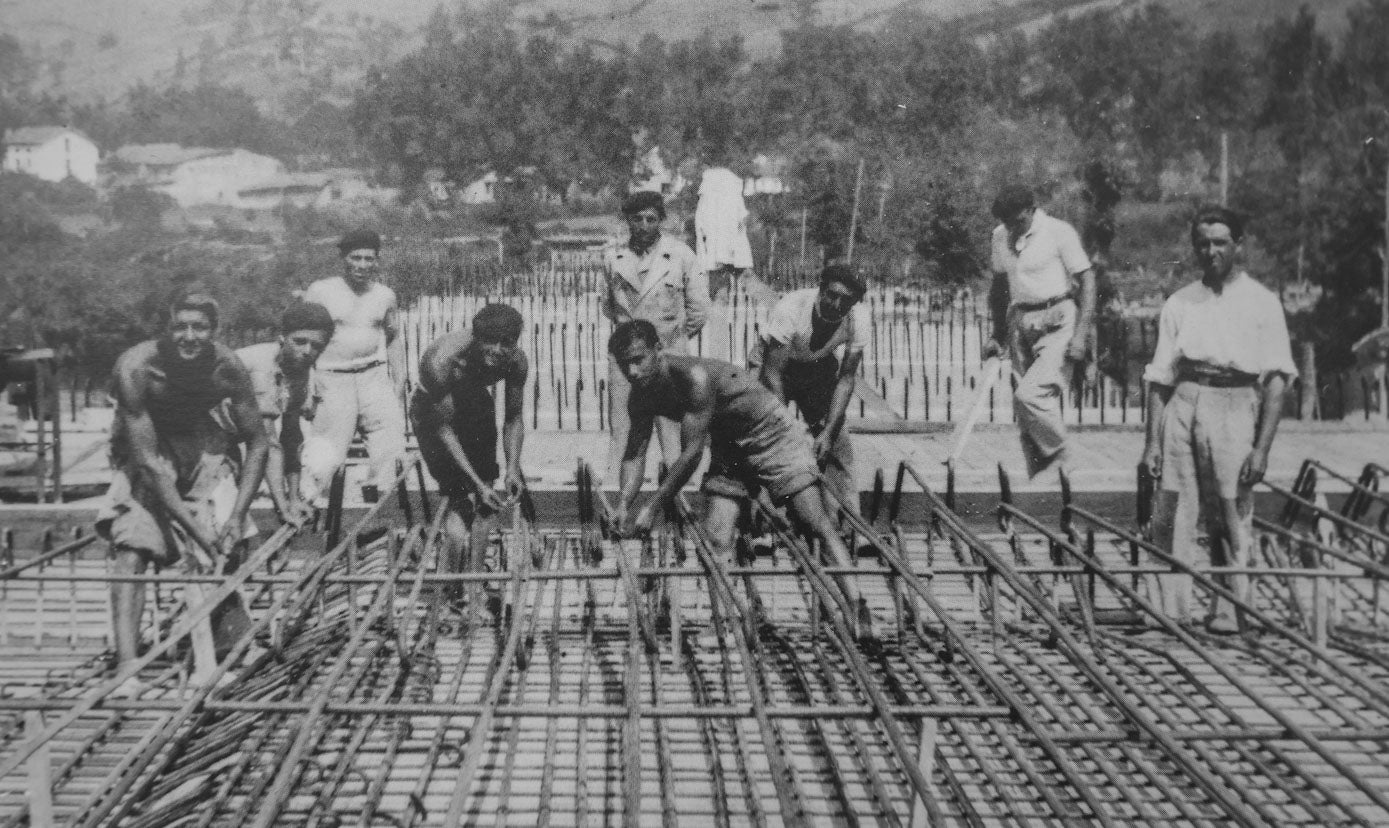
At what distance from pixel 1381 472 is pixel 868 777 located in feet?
8.83

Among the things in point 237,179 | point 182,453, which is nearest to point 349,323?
point 182,453

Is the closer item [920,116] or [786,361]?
[786,361]

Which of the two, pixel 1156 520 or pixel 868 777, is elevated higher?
pixel 1156 520

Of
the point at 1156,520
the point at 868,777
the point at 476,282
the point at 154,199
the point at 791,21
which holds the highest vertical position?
the point at 791,21

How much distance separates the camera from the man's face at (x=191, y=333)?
385cm

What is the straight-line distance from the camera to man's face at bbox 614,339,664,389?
361cm

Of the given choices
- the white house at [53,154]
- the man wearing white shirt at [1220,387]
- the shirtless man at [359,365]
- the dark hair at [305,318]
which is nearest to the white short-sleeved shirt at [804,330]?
the man wearing white shirt at [1220,387]

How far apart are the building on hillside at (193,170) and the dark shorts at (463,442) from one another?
1201mm

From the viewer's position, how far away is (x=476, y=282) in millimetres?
4566

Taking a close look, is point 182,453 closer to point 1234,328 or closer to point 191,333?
point 191,333

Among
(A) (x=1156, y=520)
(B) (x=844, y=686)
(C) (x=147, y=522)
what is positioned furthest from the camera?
(A) (x=1156, y=520)

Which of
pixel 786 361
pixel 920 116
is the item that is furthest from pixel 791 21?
pixel 786 361

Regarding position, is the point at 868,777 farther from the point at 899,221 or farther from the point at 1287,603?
the point at 899,221

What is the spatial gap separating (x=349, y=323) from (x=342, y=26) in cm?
133
